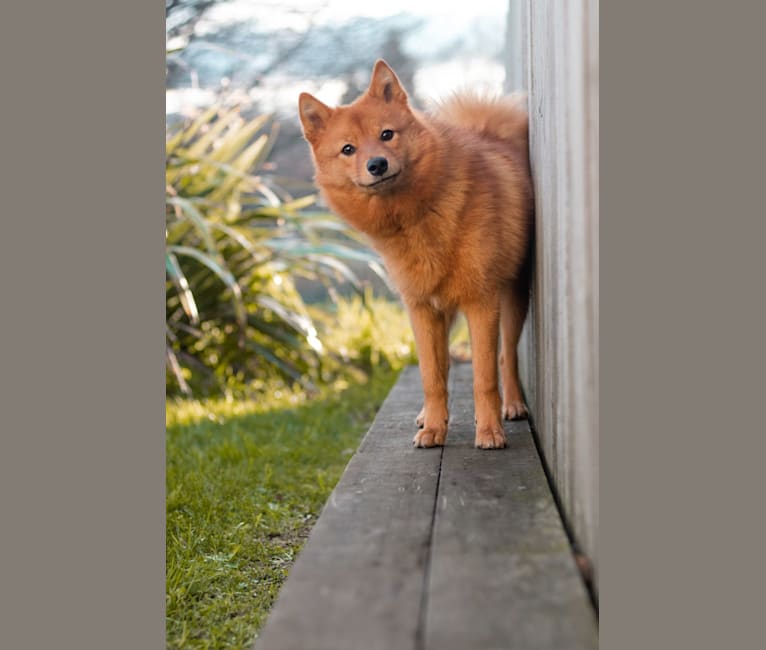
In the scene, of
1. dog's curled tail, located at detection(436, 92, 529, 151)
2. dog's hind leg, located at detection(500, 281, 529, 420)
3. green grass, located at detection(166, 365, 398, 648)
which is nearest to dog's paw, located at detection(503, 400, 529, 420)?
dog's hind leg, located at detection(500, 281, 529, 420)

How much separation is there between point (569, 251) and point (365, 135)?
43.0 inches

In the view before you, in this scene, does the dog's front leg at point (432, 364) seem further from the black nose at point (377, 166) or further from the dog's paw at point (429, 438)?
the black nose at point (377, 166)

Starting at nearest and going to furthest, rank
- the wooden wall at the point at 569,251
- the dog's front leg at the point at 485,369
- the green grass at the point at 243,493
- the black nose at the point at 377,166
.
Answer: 1. the wooden wall at the point at 569,251
2. the green grass at the point at 243,493
3. the black nose at the point at 377,166
4. the dog's front leg at the point at 485,369

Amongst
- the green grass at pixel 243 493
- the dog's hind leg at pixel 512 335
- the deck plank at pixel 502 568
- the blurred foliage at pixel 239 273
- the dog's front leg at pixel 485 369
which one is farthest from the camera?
the blurred foliage at pixel 239 273

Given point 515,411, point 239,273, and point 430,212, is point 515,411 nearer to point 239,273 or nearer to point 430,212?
point 430,212

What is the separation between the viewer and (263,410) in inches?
205

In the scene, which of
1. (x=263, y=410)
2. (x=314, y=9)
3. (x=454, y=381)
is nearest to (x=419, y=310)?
(x=454, y=381)

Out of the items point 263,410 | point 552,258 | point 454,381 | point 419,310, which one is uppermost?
point 552,258

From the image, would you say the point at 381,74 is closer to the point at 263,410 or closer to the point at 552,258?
the point at 552,258

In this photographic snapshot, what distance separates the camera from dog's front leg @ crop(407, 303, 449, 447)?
2.94 m

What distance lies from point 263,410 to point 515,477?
294 centimetres

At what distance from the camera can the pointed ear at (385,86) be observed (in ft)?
9.48

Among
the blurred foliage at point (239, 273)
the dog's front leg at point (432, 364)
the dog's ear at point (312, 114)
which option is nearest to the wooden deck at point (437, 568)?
the dog's front leg at point (432, 364)

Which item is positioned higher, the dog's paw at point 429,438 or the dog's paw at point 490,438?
the dog's paw at point 490,438
